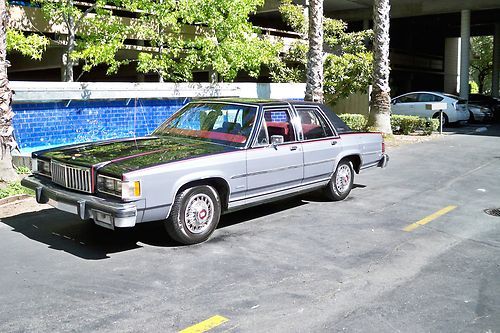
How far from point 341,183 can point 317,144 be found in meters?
1.05

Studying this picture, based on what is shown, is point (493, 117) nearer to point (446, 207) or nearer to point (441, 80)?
point (446, 207)

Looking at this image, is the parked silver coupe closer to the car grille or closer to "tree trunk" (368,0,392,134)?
the car grille

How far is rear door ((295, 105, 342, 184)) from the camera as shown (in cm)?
769

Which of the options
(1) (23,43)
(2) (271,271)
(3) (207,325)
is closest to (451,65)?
(1) (23,43)

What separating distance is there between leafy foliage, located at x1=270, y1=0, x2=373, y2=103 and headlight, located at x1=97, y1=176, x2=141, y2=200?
15.2 metres

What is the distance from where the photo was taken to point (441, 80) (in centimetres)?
5553

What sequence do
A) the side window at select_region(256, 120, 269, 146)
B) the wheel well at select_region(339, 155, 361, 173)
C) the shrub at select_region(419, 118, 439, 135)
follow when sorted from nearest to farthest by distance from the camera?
the side window at select_region(256, 120, 269, 146)
the wheel well at select_region(339, 155, 361, 173)
the shrub at select_region(419, 118, 439, 135)

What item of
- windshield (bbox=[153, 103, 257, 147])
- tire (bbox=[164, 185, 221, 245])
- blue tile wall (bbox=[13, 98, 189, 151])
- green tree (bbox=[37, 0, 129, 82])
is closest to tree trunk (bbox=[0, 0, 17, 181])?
blue tile wall (bbox=[13, 98, 189, 151])

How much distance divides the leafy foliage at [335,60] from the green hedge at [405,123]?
4.28 ft

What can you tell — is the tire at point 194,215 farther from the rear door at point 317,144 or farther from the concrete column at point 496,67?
the concrete column at point 496,67

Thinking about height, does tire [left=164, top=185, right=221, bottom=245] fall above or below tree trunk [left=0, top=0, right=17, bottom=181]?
below

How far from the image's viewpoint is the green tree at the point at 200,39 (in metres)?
14.5

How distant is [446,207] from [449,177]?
2762mm

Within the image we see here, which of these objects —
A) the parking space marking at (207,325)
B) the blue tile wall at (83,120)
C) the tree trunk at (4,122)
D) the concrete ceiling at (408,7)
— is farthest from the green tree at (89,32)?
the concrete ceiling at (408,7)
